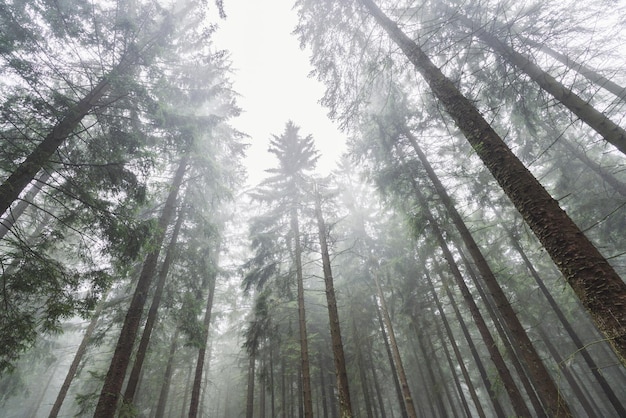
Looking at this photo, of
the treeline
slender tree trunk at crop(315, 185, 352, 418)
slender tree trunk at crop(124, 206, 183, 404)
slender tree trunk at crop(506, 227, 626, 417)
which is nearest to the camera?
the treeline

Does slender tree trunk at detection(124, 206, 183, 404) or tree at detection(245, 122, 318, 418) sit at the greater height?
tree at detection(245, 122, 318, 418)

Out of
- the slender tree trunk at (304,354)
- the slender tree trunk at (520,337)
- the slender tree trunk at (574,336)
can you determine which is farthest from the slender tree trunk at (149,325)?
the slender tree trunk at (574,336)

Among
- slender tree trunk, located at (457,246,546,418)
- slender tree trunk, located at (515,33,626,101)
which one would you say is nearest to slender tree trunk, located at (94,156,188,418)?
slender tree trunk, located at (515,33,626,101)

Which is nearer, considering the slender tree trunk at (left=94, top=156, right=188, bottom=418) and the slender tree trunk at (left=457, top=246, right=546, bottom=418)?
the slender tree trunk at (left=94, top=156, right=188, bottom=418)

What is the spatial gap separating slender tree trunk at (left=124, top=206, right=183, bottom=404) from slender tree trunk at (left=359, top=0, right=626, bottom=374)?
10.7 metres

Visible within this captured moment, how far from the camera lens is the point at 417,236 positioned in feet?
32.0

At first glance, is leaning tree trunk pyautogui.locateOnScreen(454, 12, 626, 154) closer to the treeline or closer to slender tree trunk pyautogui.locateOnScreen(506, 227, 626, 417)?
the treeline

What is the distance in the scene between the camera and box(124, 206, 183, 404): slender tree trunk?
28.6 feet

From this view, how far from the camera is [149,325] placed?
9.59 meters

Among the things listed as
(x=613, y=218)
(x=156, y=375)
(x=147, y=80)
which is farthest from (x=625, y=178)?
(x=156, y=375)

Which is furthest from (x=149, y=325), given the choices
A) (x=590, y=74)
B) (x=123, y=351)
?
(x=590, y=74)

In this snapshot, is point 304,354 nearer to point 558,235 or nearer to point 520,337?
point 520,337

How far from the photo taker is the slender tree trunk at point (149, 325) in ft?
28.6

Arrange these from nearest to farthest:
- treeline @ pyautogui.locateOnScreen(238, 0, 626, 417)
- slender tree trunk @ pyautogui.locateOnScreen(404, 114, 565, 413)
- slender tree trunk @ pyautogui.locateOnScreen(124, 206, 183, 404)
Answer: treeline @ pyautogui.locateOnScreen(238, 0, 626, 417), slender tree trunk @ pyautogui.locateOnScreen(404, 114, 565, 413), slender tree trunk @ pyautogui.locateOnScreen(124, 206, 183, 404)
